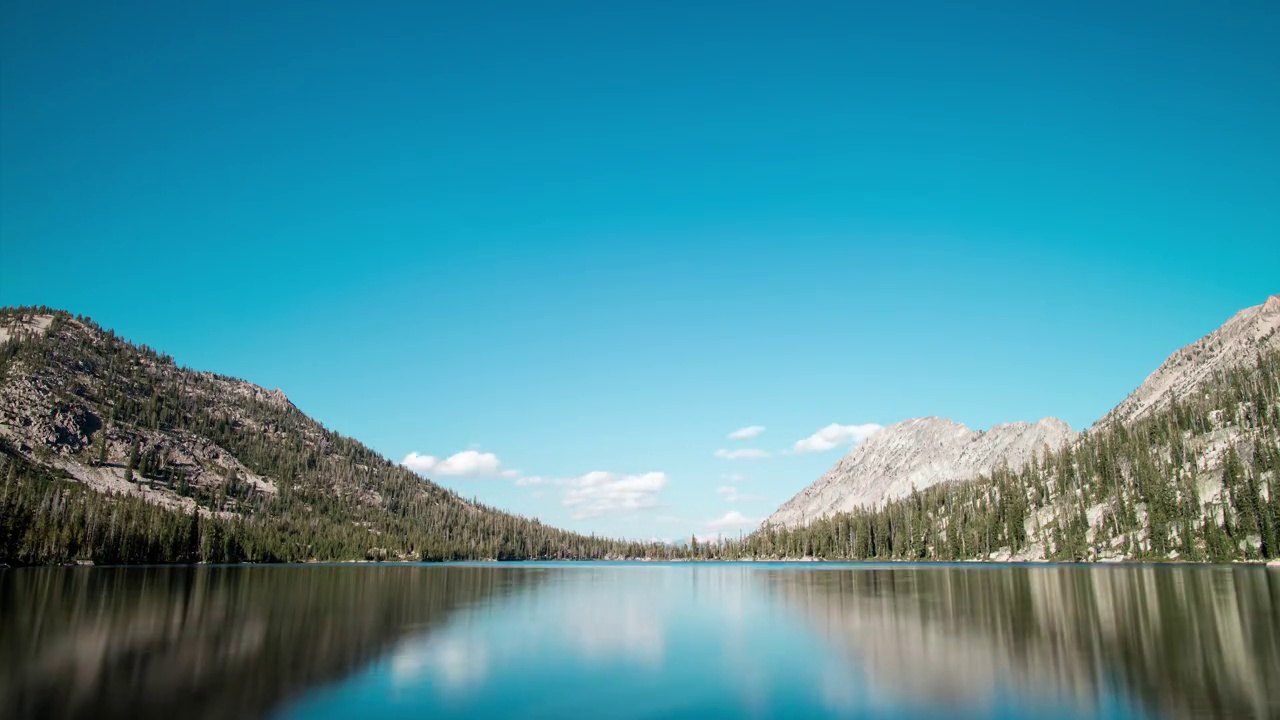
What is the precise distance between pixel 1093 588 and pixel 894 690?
52.9 m

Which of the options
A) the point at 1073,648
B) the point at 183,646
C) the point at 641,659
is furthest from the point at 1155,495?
the point at 183,646

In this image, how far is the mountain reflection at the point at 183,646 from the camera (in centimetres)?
1903

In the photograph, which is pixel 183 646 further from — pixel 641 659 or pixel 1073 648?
pixel 1073 648

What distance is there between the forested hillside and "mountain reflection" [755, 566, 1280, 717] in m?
81.2

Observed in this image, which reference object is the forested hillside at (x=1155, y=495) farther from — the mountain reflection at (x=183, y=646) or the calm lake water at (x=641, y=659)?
the mountain reflection at (x=183, y=646)

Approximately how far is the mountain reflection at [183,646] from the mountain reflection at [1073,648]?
1899 centimetres

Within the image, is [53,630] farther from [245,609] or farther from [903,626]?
[903,626]

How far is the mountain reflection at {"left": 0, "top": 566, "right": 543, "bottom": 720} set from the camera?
19031 mm

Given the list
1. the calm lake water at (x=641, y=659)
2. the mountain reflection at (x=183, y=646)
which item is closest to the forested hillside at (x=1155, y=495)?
the calm lake water at (x=641, y=659)

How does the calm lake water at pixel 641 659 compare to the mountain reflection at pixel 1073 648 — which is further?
the mountain reflection at pixel 1073 648

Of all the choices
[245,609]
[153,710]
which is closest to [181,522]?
[245,609]

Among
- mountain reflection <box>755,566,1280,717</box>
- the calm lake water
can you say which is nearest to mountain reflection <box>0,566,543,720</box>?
the calm lake water

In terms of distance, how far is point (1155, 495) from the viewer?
134500mm

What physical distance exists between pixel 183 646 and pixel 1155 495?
528ft
